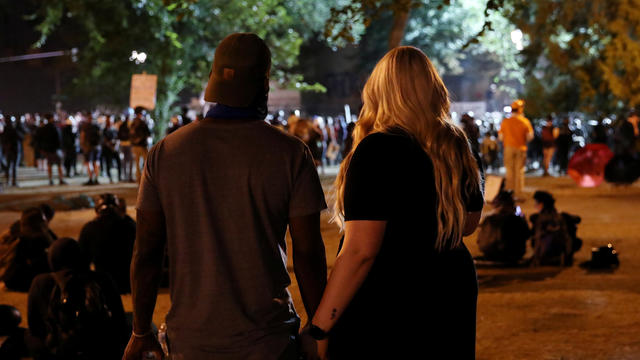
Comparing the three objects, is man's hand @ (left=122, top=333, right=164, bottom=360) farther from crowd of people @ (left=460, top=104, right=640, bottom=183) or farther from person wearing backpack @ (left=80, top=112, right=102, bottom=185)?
person wearing backpack @ (left=80, top=112, right=102, bottom=185)

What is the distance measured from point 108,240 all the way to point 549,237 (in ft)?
16.0

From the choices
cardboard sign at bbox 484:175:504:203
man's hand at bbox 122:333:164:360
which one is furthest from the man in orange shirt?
man's hand at bbox 122:333:164:360

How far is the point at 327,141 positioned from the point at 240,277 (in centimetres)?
2869

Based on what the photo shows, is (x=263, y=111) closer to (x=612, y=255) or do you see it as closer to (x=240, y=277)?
(x=240, y=277)

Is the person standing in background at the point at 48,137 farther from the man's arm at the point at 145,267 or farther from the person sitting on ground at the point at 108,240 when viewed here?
the man's arm at the point at 145,267

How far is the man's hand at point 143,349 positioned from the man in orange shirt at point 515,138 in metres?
14.0

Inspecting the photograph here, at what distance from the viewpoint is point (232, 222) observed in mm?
2562

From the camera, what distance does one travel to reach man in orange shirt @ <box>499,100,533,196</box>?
16344 mm

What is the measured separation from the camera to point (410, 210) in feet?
9.20

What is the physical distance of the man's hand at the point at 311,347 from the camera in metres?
2.70

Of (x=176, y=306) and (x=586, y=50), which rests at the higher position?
(x=586, y=50)

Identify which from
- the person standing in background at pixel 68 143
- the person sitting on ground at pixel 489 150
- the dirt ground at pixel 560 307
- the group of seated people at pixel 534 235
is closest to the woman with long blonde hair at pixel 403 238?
the dirt ground at pixel 560 307

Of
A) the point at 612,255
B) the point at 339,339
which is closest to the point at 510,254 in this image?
the point at 612,255

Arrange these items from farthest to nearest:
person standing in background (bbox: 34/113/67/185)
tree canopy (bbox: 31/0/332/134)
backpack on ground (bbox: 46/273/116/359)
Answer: tree canopy (bbox: 31/0/332/134), person standing in background (bbox: 34/113/67/185), backpack on ground (bbox: 46/273/116/359)
